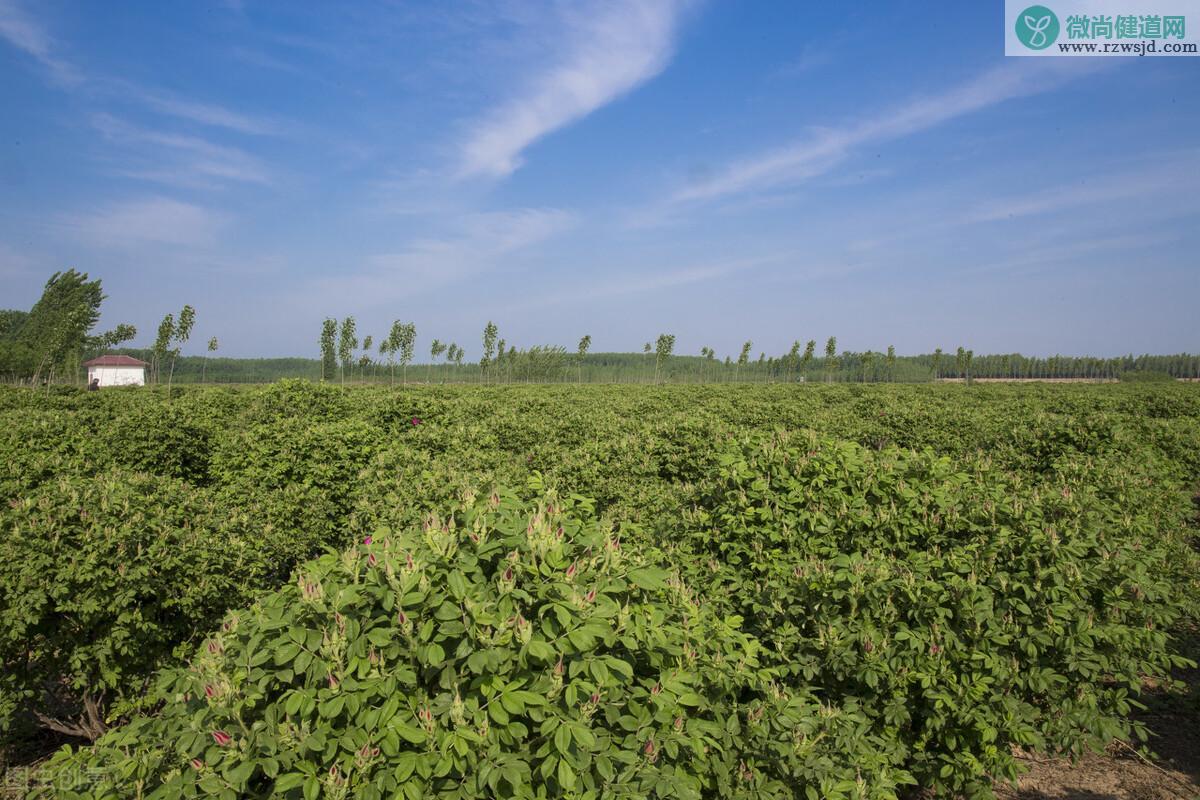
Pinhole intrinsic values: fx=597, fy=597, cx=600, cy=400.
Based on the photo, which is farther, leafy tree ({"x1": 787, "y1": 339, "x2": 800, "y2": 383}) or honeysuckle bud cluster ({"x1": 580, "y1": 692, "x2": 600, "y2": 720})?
leafy tree ({"x1": 787, "y1": 339, "x2": 800, "y2": 383})

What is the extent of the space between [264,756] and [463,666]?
784 millimetres

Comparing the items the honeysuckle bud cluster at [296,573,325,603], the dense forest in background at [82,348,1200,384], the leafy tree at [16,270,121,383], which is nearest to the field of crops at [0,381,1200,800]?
the honeysuckle bud cluster at [296,573,325,603]

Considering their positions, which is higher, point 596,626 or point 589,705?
point 596,626

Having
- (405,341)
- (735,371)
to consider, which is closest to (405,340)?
(405,341)

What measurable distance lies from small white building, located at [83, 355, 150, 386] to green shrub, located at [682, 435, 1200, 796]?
10785cm

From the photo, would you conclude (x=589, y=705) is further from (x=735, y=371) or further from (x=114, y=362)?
(x=735, y=371)

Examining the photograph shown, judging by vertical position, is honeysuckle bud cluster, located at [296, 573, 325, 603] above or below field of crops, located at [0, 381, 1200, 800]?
above

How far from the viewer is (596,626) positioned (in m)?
2.34

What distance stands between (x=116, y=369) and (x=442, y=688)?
113m

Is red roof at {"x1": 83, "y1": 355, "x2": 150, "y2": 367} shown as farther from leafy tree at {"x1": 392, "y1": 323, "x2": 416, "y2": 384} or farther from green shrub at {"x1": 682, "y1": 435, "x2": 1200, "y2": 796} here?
green shrub at {"x1": 682, "y1": 435, "x2": 1200, "y2": 796}

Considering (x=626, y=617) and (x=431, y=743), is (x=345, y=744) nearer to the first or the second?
(x=431, y=743)

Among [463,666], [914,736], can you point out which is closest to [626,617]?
[463,666]

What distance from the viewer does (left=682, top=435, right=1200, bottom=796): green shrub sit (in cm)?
393

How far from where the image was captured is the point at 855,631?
4016mm
